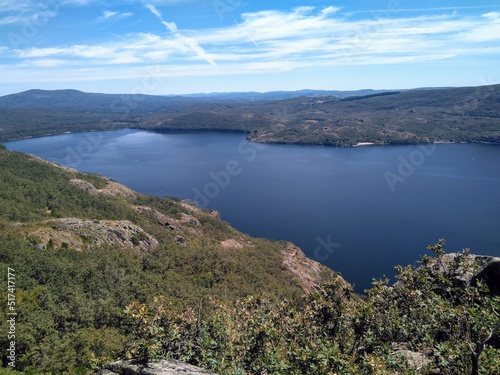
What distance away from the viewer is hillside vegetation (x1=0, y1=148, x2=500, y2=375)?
1116 centimetres

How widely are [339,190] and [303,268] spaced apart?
53.2 meters

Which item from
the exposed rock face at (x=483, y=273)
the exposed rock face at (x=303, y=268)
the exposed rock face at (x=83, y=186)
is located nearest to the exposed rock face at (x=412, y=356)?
the exposed rock face at (x=483, y=273)

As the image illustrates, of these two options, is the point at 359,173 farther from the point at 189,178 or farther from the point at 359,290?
the point at 359,290

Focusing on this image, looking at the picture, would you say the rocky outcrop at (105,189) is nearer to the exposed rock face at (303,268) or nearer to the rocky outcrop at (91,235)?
the rocky outcrop at (91,235)

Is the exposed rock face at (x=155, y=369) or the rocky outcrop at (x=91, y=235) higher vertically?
the exposed rock face at (x=155, y=369)

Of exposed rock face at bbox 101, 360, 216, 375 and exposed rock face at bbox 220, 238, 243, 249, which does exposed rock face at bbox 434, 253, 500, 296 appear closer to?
exposed rock face at bbox 101, 360, 216, 375

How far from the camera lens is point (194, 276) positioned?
1592 inches

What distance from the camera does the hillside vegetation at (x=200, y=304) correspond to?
11156mm

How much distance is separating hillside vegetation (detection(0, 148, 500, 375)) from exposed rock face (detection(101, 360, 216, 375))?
0.44 metres

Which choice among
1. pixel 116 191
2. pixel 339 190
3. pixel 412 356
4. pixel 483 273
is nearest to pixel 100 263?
pixel 412 356

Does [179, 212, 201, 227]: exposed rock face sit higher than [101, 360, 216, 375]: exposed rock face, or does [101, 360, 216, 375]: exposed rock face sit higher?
[101, 360, 216, 375]: exposed rock face

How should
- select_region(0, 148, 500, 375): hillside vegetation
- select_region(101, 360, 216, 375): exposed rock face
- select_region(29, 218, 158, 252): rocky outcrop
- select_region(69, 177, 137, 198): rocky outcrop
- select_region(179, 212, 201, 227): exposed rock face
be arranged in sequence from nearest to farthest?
select_region(101, 360, 216, 375): exposed rock face, select_region(0, 148, 500, 375): hillside vegetation, select_region(29, 218, 158, 252): rocky outcrop, select_region(69, 177, 137, 198): rocky outcrop, select_region(179, 212, 201, 227): exposed rock face

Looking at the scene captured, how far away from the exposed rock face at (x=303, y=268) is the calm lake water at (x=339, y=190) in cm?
616

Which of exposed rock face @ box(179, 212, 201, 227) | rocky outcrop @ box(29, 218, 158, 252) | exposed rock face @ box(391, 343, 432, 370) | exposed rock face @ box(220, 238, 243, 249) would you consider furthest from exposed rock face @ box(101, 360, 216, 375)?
exposed rock face @ box(179, 212, 201, 227)
